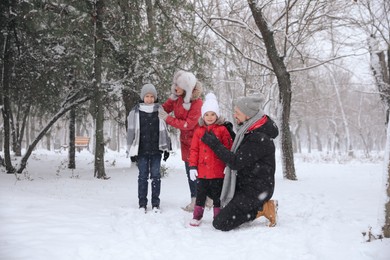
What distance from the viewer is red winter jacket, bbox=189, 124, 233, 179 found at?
422 centimetres

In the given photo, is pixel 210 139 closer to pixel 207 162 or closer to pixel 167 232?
pixel 207 162

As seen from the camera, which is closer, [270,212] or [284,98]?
[270,212]

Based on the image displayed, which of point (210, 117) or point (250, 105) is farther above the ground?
point (250, 105)

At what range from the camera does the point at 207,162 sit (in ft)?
13.9

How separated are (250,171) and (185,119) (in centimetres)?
129

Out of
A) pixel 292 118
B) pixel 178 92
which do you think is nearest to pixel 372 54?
pixel 178 92

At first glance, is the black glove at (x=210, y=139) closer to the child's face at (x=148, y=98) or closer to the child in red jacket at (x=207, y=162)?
the child in red jacket at (x=207, y=162)

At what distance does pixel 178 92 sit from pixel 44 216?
237 cm

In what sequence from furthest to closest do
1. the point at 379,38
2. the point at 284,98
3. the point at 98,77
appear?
the point at 379,38, the point at 284,98, the point at 98,77

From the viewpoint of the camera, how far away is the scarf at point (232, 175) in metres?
4.09

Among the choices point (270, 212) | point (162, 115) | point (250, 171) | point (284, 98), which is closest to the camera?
point (270, 212)

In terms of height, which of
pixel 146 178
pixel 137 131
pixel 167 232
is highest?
pixel 137 131

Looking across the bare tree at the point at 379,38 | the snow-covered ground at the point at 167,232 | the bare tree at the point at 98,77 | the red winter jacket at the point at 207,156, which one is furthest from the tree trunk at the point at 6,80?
the bare tree at the point at 379,38

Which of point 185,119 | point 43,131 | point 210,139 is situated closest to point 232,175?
point 210,139
